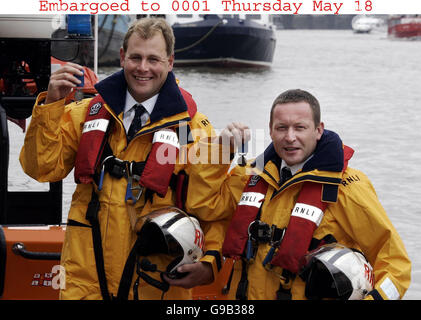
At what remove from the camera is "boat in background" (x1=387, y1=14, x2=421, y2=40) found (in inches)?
2229

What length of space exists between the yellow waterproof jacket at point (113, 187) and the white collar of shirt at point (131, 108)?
3 cm

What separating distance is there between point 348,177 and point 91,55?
1.80 m

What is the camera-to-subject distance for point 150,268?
99.7 inches

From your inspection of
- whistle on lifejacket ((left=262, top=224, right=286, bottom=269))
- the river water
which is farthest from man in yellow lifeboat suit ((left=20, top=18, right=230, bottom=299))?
the river water

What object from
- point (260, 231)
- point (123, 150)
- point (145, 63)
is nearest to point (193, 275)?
point (260, 231)

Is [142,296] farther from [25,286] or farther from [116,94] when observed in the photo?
[25,286]

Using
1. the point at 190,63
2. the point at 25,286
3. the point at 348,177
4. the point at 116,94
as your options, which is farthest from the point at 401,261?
the point at 190,63

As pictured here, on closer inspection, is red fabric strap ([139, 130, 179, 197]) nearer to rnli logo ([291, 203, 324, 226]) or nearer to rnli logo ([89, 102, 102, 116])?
rnli logo ([89, 102, 102, 116])

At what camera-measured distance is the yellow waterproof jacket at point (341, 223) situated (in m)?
2.34

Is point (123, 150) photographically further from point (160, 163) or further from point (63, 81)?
point (63, 81)

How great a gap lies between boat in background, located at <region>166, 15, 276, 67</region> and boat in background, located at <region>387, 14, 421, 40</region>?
3043 cm

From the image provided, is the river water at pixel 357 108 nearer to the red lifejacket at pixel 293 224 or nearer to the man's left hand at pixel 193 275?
the red lifejacket at pixel 293 224
